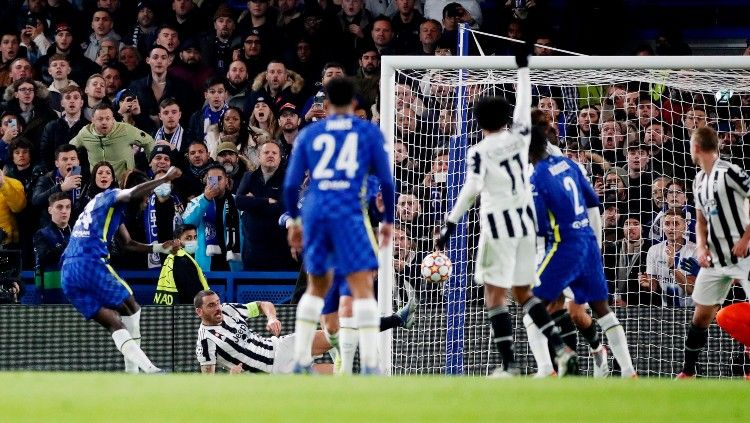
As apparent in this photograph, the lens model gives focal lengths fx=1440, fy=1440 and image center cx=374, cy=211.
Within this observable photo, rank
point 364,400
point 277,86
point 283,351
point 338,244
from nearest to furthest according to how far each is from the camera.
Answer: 1. point 364,400
2. point 338,244
3. point 283,351
4. point 277,86

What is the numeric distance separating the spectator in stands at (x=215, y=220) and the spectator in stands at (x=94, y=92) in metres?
2.10

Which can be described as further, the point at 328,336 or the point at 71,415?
the point at 328,336

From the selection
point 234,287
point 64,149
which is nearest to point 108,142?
point 64,149

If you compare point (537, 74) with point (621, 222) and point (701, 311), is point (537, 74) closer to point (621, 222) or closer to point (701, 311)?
point (621, 222)

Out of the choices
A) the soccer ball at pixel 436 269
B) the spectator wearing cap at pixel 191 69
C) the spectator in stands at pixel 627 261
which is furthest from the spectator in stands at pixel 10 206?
the spectator in stands at pixel 627 261

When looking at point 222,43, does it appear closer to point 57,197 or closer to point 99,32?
point 99,32

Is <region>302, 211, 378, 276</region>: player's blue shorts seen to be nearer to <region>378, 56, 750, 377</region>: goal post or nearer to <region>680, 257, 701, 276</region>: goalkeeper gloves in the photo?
<region>378, 56, 750, 377</region>: goal post

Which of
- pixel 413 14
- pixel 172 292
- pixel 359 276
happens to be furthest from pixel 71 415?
pixel 413 14

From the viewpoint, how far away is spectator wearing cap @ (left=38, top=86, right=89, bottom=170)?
16.5 m

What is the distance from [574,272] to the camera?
1114 cm

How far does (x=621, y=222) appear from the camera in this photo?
14727mm

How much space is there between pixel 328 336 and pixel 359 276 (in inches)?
130

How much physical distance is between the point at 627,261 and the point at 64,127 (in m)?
6.58

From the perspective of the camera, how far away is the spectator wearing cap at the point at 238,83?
16.9m
